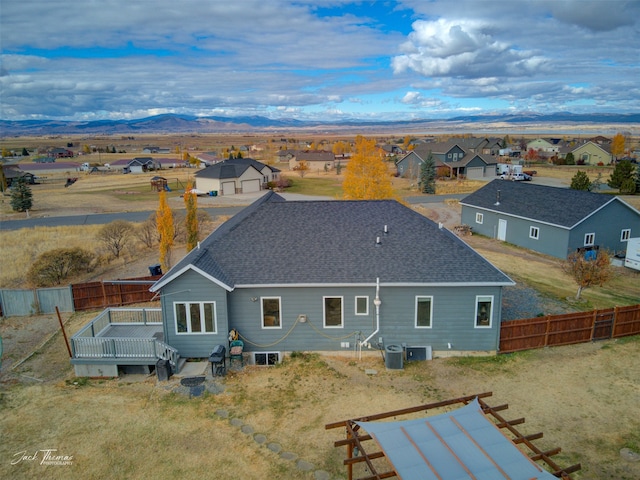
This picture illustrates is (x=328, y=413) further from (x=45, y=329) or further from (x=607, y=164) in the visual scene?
(x=607, y=164)

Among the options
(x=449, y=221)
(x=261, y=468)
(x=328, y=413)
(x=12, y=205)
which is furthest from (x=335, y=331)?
(x=12, y=205)

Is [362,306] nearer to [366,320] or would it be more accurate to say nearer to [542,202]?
[366,320]

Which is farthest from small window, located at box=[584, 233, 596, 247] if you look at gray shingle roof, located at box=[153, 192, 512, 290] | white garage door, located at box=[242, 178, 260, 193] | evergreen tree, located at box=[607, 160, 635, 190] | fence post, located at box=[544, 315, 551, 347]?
white garage door, located at box=[242, 178, 260, 193]

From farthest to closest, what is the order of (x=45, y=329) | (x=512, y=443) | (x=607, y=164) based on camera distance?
(x=607, y=164) → (x=45, y=329) → (x=512, y=443)

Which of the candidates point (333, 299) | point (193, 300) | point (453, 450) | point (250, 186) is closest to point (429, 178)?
point (250, 186)

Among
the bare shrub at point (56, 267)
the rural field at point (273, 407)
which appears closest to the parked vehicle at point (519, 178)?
the rural field at point (273, 407)

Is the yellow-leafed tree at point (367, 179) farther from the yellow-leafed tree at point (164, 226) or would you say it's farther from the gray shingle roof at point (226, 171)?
the gray shingle roof at point (226, 171)

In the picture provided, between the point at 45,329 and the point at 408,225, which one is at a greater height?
the point at 408,225
